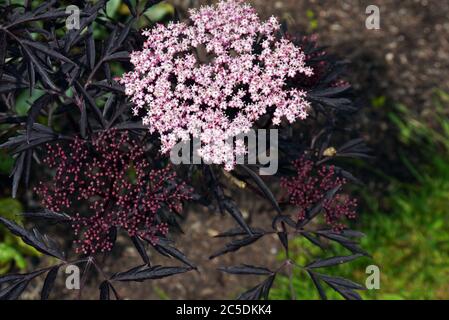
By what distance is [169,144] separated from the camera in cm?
300

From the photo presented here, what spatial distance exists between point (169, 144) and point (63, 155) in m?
0.50

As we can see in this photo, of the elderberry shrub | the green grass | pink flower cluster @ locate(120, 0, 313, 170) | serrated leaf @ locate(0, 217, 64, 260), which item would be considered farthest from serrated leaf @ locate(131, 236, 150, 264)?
the green grass

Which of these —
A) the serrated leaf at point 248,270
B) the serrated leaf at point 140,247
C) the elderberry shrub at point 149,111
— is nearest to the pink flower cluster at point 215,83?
the elderberry shrub at point 149,111

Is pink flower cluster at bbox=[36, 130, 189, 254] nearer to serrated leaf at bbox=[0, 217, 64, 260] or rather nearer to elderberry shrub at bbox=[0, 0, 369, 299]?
elderberry shrub at bbox=[0, 0, 369, 299]

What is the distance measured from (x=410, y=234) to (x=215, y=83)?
291cm

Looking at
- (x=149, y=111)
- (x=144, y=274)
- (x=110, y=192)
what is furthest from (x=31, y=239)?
(x=149, y=111)

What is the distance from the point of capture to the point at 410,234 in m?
5.36

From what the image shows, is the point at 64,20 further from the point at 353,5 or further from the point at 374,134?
the point at 353,5

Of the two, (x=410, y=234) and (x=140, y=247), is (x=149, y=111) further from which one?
(x=410, y=234)

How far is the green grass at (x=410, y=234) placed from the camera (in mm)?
5047

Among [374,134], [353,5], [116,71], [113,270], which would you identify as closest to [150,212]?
[113,270]

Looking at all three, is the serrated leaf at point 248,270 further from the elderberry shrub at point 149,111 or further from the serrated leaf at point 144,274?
the serrated leaf at point 144,274

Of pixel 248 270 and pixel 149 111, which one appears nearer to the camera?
pixel 149 111
